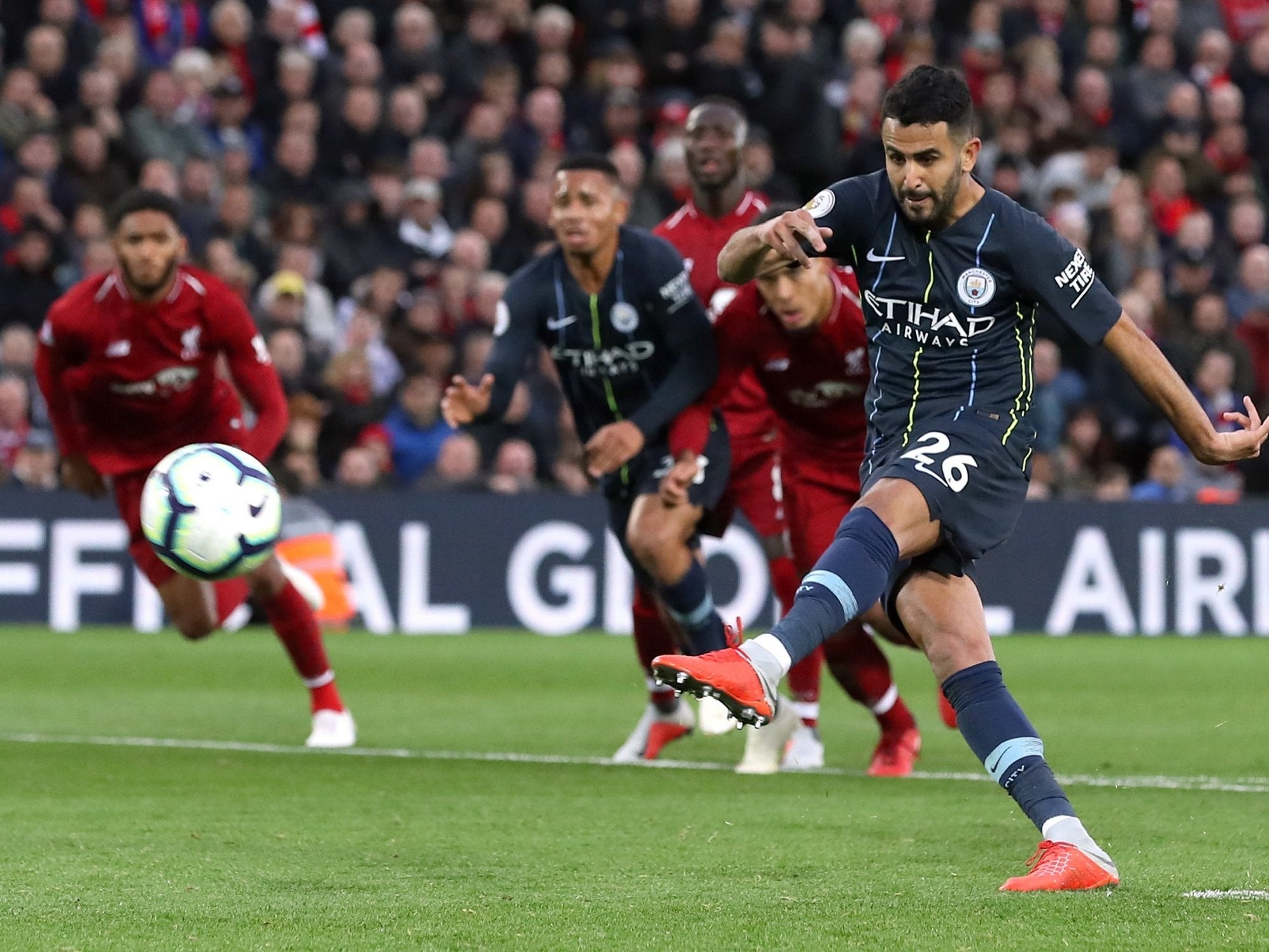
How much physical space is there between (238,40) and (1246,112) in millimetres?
9389

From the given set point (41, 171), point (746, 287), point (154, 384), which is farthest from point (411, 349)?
point (746, 287)

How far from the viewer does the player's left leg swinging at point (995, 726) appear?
499 centimetres

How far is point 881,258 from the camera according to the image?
219 inches

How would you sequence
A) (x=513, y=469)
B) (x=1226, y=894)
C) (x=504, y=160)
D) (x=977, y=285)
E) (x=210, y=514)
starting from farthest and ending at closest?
(x=504, y=160) → (x=513, y=469) → (x=210, y=514) → (x=977, y=285) → (x=1226, y=894)

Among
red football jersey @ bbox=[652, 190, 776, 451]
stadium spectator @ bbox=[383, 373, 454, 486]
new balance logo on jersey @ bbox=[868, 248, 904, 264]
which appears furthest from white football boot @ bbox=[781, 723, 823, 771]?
stadium spectator @ bbox=[383, 373, 454, 486]

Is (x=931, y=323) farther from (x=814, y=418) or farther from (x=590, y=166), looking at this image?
(x=590, y=166)

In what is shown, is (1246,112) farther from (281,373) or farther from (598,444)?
(598,444)

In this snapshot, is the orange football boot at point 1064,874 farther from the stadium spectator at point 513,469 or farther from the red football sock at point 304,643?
the stadium spectator at point 513,469

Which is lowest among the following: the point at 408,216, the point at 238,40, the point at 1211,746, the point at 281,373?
the point at 1211,746

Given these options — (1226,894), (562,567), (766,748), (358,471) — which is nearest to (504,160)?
(358,471)

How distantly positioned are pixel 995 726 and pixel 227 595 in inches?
182

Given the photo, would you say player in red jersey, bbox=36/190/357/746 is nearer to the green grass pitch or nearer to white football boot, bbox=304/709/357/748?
white football boot, bbox=304/709/357/748

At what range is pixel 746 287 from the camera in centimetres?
809

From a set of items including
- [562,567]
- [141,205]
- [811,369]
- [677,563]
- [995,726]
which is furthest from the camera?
[562,567]
